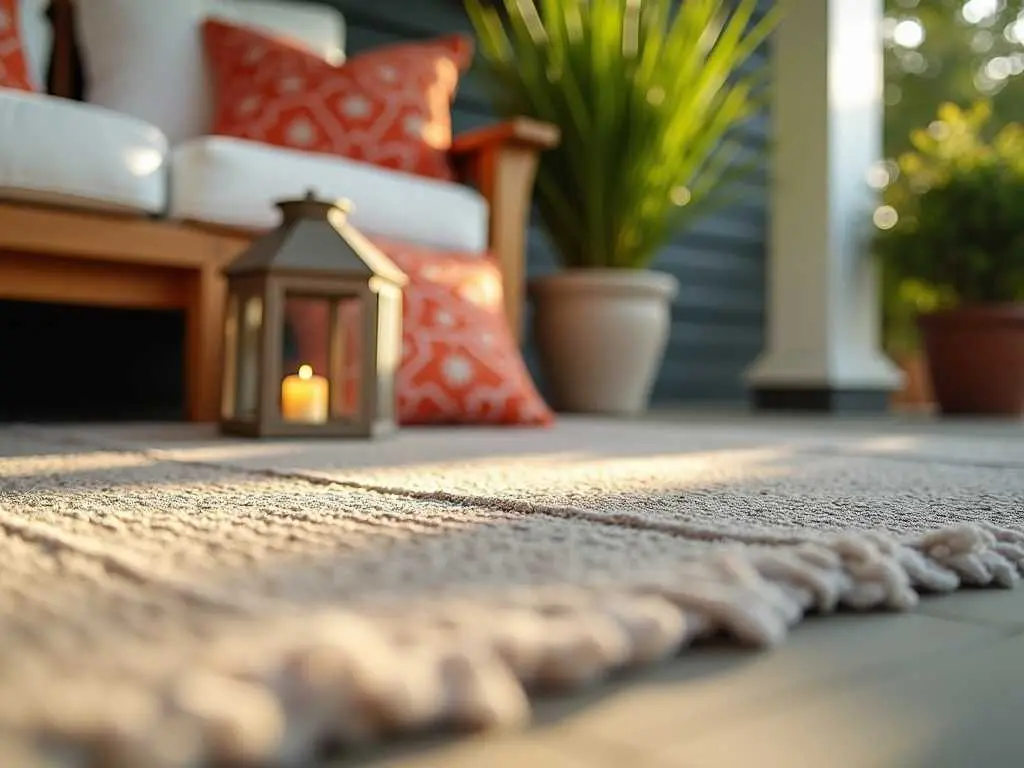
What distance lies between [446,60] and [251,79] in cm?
43

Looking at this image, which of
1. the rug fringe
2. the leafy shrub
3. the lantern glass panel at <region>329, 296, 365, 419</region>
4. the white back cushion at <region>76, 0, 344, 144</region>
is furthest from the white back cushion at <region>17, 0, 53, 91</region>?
the leafy shrub

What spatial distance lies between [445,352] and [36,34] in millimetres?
1086

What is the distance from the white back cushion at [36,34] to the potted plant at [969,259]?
2.18 metres

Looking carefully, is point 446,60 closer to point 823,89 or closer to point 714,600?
point 823,89

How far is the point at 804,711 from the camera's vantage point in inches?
13.6

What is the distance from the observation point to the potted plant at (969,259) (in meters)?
Result: 2.66

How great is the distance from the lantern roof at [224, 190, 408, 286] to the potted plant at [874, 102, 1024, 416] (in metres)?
1.90

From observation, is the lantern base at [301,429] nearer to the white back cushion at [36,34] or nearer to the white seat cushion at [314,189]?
the white seat cushion at [314,189]

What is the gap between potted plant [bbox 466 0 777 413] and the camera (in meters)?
2.44

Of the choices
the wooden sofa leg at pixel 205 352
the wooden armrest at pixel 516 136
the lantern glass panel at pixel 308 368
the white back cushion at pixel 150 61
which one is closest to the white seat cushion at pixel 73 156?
the wooden sofa leg at pixel 205 352

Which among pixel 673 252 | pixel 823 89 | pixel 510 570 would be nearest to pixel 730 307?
pixel 673 252

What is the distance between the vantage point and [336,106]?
203cm

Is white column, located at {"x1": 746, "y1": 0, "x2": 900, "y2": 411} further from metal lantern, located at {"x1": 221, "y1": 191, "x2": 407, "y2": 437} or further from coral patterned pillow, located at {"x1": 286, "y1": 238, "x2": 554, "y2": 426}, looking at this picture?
metal lantern, located at {"x1": 221, "y1": 191, "x2": 407, "y2": 437}

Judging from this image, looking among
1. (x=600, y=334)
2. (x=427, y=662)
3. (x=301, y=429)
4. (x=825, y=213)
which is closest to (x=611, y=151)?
(x=600, y=334)
